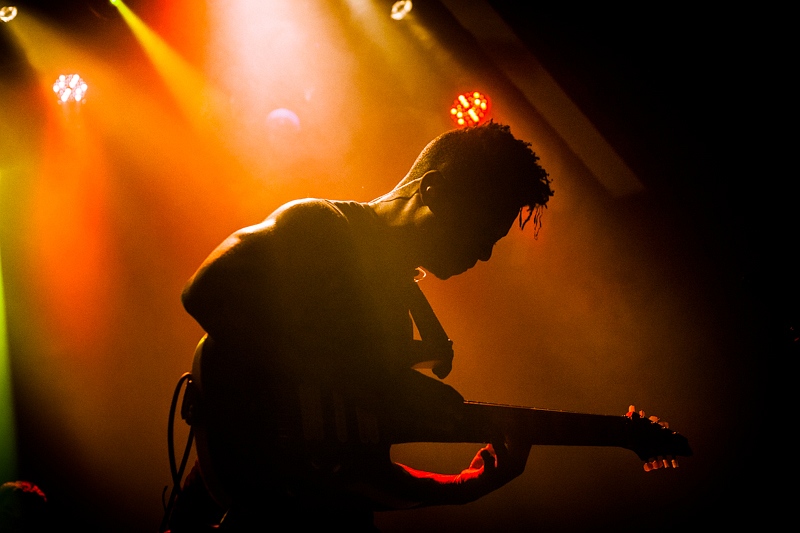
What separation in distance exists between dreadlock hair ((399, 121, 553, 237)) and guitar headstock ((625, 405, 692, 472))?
4.45ft

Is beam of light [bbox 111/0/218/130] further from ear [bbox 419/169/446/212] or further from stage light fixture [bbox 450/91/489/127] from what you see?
ear [bbox 419/169/446/212]

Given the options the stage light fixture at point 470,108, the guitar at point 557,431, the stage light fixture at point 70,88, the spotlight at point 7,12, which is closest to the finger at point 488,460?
the guitar at point 557,431

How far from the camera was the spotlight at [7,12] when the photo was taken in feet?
16.9

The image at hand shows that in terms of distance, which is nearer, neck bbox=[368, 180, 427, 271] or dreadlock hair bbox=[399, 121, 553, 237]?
neck bbox=[368, 180, 427, 271]

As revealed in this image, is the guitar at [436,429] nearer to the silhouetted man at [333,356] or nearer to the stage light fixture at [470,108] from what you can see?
the silhouetted man at [333,356]

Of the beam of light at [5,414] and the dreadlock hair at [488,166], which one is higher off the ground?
the beam of light at [5,414]

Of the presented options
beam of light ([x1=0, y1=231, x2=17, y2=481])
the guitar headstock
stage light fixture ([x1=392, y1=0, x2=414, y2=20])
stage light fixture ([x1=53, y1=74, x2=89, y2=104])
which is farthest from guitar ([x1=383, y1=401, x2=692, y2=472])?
stage light fixture ([x1=53, y1=74, x2=89, y2=104])

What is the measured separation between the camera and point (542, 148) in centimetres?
568

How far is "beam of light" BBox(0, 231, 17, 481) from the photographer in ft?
17.7

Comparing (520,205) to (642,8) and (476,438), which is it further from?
(642,8)

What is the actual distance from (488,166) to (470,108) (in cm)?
398

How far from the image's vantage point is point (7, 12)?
16.9 ft

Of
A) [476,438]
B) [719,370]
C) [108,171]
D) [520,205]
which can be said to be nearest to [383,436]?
[476,438]

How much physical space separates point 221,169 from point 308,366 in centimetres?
510
